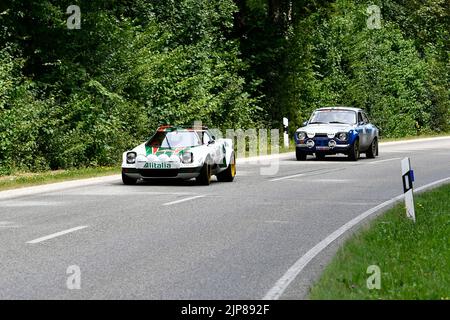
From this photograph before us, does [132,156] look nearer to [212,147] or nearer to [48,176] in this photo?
[212,147]

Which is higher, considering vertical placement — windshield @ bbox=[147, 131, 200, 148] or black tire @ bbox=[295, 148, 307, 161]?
windshield @ bbox=[147, 131, 200, 148]

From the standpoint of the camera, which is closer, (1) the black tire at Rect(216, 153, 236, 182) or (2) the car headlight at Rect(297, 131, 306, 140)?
(1) the black tire at Rect(216, 153, 236, 182)

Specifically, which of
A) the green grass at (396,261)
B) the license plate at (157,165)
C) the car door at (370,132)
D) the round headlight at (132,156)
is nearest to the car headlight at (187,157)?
the license plate at (157,165)

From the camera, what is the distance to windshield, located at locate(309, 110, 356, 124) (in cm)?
2951

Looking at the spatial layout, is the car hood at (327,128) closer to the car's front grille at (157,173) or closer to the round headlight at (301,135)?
the round headlight at (301,135)

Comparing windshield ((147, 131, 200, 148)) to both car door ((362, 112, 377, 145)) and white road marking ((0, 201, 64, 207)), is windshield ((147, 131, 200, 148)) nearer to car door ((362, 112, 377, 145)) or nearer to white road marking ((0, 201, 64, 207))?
white road marking ((0, 201, 64, 207))

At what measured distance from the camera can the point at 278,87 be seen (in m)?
40.3

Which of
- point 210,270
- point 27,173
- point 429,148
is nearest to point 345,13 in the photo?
point 429,148

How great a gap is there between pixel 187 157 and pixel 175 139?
1.29 m

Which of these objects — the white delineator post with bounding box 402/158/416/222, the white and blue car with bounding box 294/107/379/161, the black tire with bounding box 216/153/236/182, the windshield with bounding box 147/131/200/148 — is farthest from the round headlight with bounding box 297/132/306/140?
the white delineator post with bounding box 402/158/416/222

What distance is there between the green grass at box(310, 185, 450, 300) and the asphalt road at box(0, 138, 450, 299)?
0.29 metres

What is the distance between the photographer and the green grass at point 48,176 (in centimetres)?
1922

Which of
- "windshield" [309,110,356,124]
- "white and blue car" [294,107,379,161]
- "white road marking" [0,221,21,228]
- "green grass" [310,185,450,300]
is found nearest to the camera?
"green grass" [310,185,450,300]
